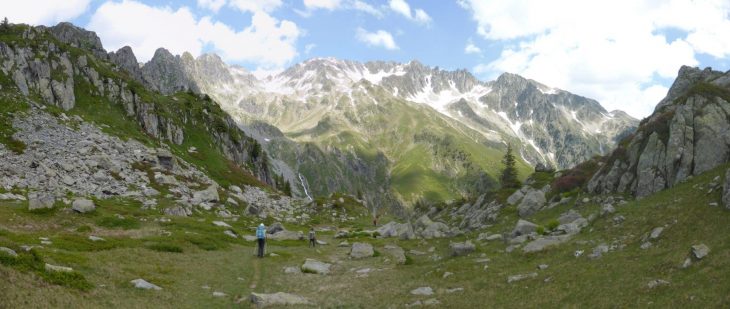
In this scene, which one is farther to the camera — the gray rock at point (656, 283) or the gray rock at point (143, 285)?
the gray rock at point (143, 285)

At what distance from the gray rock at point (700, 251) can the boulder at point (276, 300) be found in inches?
734

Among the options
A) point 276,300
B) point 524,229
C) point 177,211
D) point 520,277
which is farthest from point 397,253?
point 177,211

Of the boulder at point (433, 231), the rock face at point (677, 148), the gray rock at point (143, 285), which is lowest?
the boulder at point (433, 231)

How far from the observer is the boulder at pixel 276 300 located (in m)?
24.9

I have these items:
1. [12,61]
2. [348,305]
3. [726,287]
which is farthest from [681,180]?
[12,61]

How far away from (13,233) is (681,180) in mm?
57041

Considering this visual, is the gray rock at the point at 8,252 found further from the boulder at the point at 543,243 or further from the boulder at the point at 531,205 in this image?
the boulder at the point at 531,205

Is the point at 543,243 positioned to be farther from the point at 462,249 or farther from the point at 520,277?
the point at 520,277

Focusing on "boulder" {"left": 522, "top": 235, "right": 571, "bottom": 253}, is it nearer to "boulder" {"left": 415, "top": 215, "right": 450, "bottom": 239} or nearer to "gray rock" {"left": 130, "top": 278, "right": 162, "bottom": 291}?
"gray rock" {"left": 130, "top": 278, "right": 162, "bottom": 291}

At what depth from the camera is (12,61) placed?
3755 inches

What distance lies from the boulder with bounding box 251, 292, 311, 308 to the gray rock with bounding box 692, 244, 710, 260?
61.1 ft

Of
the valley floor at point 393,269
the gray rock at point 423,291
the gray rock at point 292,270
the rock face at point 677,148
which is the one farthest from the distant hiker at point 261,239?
the rock face at point 677,148

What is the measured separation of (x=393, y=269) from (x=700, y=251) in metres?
22.2

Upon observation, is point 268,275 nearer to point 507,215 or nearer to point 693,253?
point 693,253
